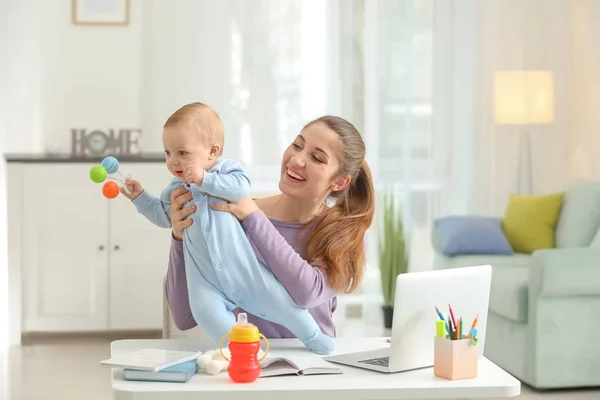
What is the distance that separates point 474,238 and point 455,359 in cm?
337

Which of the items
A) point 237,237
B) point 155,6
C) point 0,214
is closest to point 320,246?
point 237,237

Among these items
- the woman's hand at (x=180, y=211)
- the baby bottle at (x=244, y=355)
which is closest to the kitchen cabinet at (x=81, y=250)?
the woman's hand at (x=180, y=211)

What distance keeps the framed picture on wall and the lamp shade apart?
2315 mm

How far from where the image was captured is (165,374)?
1.81 metres

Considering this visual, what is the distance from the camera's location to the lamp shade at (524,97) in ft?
19.2

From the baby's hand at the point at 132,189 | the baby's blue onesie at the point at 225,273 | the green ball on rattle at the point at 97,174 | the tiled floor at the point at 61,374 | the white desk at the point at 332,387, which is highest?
the green ball on rattle at the point at 97,174

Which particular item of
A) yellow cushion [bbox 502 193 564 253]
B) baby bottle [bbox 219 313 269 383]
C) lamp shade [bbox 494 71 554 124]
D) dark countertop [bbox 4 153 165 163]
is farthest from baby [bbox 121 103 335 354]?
lamp shade [bbox 494 71 554 124]

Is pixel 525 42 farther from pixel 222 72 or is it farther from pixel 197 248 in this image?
pixel 197 248

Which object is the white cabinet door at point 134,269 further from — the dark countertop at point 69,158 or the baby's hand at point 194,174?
the baby's hand at point 194,174

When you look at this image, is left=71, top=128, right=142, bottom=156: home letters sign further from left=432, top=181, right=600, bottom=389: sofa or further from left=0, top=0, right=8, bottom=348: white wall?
left=432, top=181, right=600, bottom=389: sofa

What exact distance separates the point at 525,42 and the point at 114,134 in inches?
102

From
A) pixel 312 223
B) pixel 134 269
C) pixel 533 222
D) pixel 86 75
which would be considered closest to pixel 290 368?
pixel 312 223

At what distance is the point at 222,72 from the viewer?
5.75 m

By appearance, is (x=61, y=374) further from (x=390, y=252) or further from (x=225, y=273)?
(x=225, y=273)
